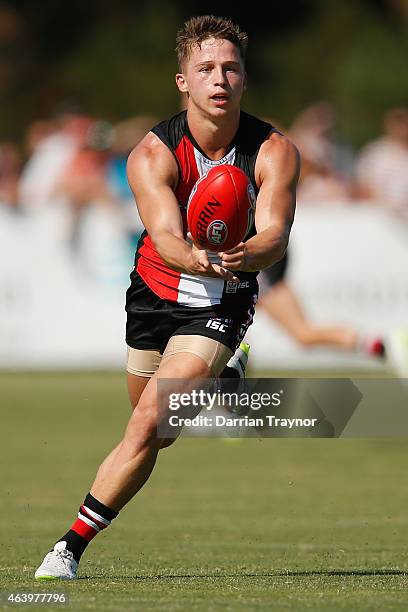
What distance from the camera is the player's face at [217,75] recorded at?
7.27 m

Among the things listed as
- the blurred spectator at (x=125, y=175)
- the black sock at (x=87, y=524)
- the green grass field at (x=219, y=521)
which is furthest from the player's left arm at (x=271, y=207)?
the blurred spectator at (x=125, y=175)

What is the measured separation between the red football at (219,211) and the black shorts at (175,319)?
1.35 feet

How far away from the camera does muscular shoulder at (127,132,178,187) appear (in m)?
7.24

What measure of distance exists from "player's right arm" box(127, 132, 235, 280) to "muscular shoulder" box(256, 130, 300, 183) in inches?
15.8

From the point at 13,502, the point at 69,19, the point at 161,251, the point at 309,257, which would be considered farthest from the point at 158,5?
the point at 161,251

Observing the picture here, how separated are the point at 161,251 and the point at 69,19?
97.1 ft

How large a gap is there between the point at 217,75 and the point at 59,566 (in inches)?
91.8

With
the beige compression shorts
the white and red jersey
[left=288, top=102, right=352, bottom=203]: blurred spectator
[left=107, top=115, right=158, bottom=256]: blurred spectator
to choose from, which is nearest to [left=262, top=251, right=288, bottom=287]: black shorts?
[left=107, top=115, right=158, bottom=256]: blurred spectator

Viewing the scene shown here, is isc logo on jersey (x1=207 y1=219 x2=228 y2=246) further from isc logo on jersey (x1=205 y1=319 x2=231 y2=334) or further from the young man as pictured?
isc logo on jersey (x1=205 y1=319 x2=231 y2=334)

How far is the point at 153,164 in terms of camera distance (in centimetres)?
727

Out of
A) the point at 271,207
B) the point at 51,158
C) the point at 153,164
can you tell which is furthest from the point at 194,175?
the point at 51,158

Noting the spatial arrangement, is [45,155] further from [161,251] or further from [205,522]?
[161,251]

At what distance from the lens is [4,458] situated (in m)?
11.9

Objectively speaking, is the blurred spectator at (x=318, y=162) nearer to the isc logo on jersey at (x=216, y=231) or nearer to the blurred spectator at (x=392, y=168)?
the blurred spectator at (x=392, y=168)
